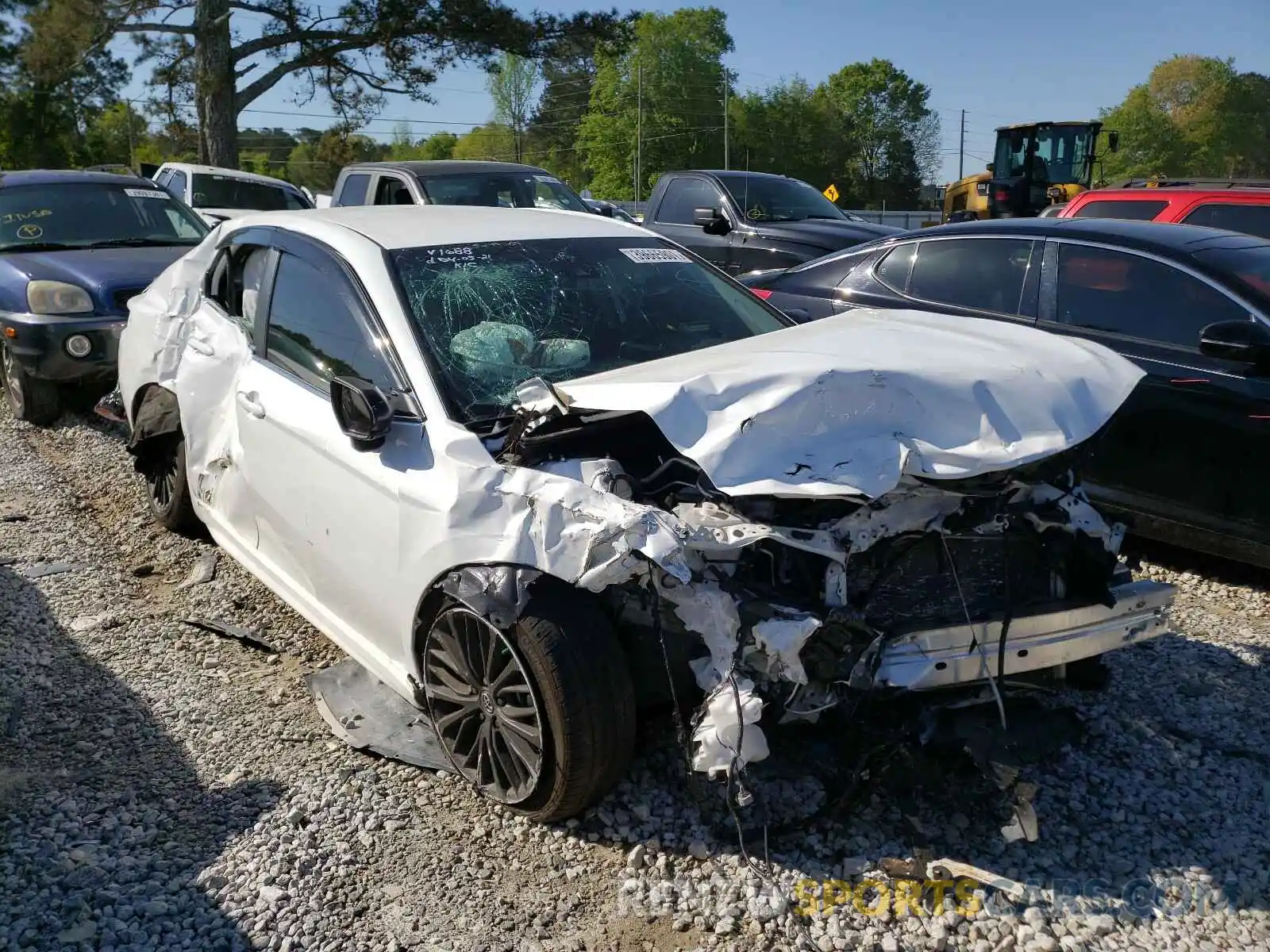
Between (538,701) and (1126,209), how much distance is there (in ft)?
25.9

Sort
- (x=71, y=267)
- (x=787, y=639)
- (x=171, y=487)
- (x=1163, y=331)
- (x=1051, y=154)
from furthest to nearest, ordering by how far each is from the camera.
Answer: (x=1051, y=154), (x=71, y=267), (x=171, y=487), (x=1163, y=331), (x=787, y=639)

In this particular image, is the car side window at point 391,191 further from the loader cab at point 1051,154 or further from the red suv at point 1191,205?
the loader cab at point 1051,154

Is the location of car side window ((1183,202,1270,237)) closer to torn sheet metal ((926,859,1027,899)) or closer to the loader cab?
torn sheet metal ((926,859,1027,899))

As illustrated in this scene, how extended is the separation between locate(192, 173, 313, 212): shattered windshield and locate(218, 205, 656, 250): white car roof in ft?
37.1

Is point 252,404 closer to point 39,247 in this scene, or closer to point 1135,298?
point 1135,298

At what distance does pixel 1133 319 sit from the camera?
5.06m

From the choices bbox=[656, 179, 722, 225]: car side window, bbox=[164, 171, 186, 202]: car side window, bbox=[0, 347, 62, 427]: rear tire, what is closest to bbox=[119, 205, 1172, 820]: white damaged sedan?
bbox=[0, 347, 62, 427]: rear tire

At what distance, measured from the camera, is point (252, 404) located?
416cm

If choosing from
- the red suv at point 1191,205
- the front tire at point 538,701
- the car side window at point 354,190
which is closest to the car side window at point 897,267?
the red suv at point 1191,205

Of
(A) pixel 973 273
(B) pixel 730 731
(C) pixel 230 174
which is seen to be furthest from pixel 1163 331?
(C) pixel 230 174

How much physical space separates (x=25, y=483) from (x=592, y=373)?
15.4ft

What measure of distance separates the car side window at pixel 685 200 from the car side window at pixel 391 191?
134 inches

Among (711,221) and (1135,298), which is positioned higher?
(711,221)

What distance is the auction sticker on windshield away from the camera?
4328mm
